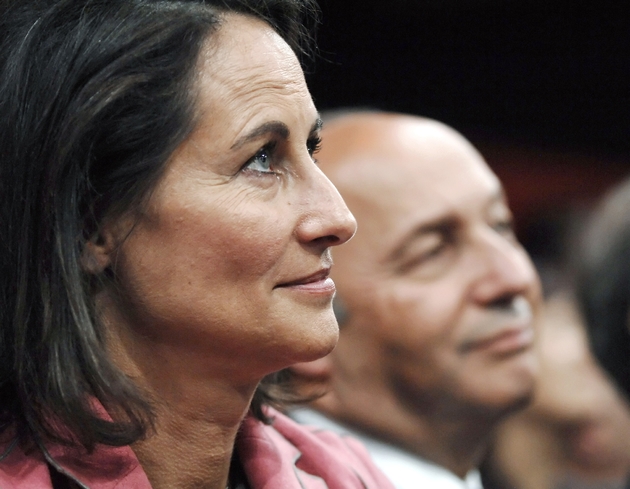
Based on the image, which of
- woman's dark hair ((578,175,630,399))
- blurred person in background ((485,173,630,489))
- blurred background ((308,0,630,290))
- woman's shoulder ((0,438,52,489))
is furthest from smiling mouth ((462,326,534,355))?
blurred background ((308,0,630,290))

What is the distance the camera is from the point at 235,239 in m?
1.37

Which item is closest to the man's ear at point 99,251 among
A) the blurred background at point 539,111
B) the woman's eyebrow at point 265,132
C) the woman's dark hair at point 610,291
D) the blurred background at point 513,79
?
the woman's eyebrow at point 265,132

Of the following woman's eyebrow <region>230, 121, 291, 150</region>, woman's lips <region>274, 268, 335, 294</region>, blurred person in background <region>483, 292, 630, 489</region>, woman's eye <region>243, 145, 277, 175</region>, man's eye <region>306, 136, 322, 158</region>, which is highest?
woman's eyebrow <region>230, 121, 291, 150</region>

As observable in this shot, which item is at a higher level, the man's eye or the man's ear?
the man's eye

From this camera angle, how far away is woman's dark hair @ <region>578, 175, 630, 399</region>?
8.41ft

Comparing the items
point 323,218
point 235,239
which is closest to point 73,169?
point 235,239

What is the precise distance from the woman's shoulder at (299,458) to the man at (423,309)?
0.34 metres

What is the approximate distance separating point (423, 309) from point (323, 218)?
0.69 m

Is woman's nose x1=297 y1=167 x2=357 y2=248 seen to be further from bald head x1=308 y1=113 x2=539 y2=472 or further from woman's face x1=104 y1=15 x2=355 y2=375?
bald head x1=308 y1=113 x2=539 y2=472

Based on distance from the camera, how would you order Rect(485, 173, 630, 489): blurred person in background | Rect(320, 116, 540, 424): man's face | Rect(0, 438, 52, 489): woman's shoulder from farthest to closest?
Rect(485, 173, 630, 489): blurred person in background, Rect(320, 116, 540, 424): man's face, Rect(0, 438, 52, 489): woman's shoulder

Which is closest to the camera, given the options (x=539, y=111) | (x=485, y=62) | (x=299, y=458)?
(x=299, y=458)

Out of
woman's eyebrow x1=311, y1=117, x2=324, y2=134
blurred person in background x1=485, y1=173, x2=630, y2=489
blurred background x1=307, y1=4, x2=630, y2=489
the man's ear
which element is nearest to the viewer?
the man's ear

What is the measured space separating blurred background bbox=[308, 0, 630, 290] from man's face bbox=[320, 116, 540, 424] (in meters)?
1.33

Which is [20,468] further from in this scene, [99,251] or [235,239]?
[235,239]
